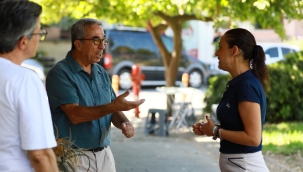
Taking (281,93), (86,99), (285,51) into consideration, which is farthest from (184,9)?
(285,51)

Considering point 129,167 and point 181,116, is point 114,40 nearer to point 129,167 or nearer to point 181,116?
point 181,116

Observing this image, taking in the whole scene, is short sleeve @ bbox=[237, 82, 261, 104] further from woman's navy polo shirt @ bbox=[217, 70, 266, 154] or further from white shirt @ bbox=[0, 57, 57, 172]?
white shirt @ bbox=[0, 57, 57, 172]

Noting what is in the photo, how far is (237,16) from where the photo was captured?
369 inches

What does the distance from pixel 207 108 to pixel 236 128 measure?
9.16 meters

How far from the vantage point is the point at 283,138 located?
10.1 m

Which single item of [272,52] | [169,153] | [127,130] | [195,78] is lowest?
[169,153]

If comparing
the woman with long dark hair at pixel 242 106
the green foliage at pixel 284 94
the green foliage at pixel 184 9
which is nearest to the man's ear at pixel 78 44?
the woman with long dark hair at pixel 242 106

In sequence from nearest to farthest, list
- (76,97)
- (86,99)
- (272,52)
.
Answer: (76,97) → (86,99) → (272,52)

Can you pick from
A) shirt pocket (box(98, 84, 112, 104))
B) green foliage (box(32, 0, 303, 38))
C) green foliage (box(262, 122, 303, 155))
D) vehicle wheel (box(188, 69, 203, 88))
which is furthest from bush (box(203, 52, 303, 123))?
vehicle wheel (box(188, 69, 203, 88))

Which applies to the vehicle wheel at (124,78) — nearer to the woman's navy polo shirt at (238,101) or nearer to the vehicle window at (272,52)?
the vehicle window at (272,52)

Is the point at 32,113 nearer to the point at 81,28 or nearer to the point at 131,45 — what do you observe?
the point at 81,28

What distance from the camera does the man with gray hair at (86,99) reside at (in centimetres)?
382

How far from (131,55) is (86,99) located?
701 inches

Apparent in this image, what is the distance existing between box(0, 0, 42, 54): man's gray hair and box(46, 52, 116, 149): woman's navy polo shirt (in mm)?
1274
